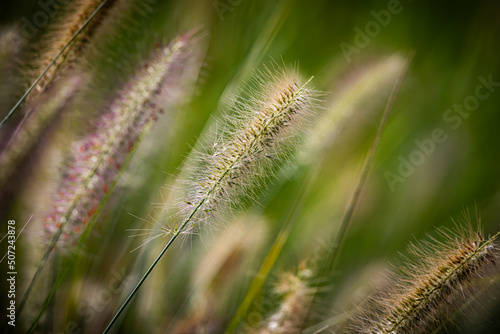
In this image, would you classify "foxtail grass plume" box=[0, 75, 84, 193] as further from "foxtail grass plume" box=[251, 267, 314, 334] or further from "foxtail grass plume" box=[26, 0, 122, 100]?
"foxtail grass plume" box=[251, 267, 314, 334]

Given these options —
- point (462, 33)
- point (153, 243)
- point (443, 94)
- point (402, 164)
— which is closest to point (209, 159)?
point (153, 243)

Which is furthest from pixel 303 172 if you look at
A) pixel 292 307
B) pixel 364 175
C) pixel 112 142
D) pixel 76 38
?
pixel 76 38

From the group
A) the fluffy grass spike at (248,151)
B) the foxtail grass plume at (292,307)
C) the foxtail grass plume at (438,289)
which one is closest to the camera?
the fluffy grass spike at (248,151)

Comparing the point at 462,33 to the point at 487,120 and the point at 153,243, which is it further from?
the point at 153,243

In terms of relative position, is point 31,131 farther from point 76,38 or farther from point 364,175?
point 364,175

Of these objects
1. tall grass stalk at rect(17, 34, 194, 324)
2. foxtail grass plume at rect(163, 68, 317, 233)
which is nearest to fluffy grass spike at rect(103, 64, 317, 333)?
foxtail grass plume at rect(163, 68, 317, 233)

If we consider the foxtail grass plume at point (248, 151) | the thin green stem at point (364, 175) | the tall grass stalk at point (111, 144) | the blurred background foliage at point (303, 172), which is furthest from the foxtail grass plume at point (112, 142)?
the thin green stem at point (364, 175)

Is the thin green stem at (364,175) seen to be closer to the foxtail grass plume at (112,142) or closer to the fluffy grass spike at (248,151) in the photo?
the fluffy grass spike at (248,151)
